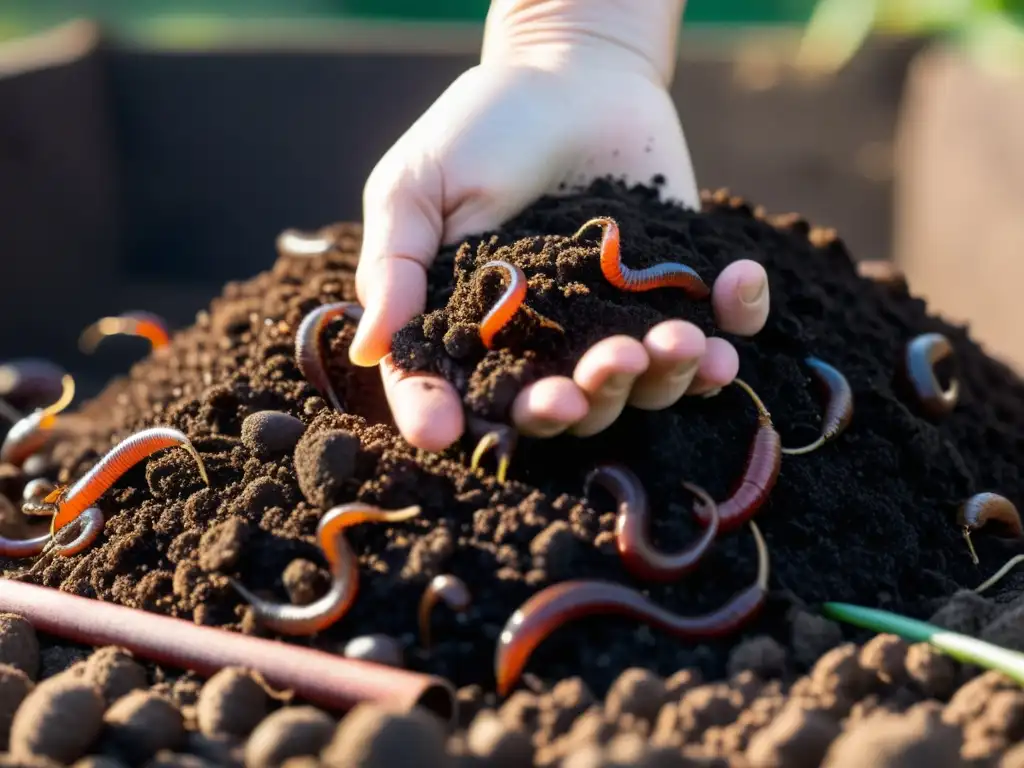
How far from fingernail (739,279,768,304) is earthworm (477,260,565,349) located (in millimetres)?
333

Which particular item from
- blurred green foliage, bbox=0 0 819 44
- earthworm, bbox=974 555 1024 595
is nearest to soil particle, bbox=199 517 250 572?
earthworm, bbox=974 555 1024 595

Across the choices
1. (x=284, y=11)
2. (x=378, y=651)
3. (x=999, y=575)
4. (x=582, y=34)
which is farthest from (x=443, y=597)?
(x=284, y=11)

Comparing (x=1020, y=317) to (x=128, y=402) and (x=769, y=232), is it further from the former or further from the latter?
(x=128, y=402)

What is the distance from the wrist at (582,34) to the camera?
240cm

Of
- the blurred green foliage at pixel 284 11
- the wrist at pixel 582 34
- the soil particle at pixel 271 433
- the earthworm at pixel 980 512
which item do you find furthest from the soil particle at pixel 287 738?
the blurred green foliage at pixel 284 11

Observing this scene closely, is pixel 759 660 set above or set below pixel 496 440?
below

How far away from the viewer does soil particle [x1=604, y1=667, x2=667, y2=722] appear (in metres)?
1.32

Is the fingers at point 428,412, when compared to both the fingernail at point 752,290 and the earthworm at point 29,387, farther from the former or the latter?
the earthworm at point 29,387

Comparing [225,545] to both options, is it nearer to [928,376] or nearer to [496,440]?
[496,440]

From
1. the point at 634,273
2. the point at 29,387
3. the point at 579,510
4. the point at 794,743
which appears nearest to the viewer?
the point at 794,743

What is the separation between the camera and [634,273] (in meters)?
1.70

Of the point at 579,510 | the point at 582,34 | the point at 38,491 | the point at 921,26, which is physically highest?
the point at 582,34

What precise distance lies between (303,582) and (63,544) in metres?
0.57

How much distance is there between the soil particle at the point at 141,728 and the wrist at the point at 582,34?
151cm
